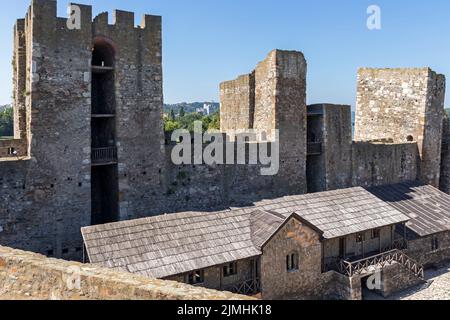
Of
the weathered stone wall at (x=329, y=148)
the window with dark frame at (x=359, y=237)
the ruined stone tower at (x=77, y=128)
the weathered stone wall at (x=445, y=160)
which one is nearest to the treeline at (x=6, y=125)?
the ruined stone tower at (x=77, y=128)

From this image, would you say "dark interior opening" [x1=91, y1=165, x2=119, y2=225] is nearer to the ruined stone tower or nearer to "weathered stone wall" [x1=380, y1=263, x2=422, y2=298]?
the ruined stone tower

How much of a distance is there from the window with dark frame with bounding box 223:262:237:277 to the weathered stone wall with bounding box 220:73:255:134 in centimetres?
945

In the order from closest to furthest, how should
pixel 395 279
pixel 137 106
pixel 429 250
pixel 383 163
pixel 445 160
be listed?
pixel 137 106
pixel 395 279
pixel 429 250
pixel 383 163
pixel 445 160

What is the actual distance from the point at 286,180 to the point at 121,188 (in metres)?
8.41

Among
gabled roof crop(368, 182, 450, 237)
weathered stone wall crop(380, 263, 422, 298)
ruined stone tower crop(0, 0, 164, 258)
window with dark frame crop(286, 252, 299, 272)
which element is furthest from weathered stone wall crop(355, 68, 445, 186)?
ruined stone tower crop(0, 0, 164, 258)

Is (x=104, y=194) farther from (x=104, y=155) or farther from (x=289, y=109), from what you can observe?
(x=289, y=109)

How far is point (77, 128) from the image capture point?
54.1 ft

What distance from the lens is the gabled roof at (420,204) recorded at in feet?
71.9

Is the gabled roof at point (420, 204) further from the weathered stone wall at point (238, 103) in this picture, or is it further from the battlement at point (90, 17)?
the battlement at point (90, 17)

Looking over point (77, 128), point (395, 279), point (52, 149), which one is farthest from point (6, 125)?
point (395, 279)

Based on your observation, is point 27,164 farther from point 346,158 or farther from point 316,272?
point 346,158

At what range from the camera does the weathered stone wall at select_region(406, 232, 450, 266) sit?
69.8 feet

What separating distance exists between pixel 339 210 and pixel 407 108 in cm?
1104
